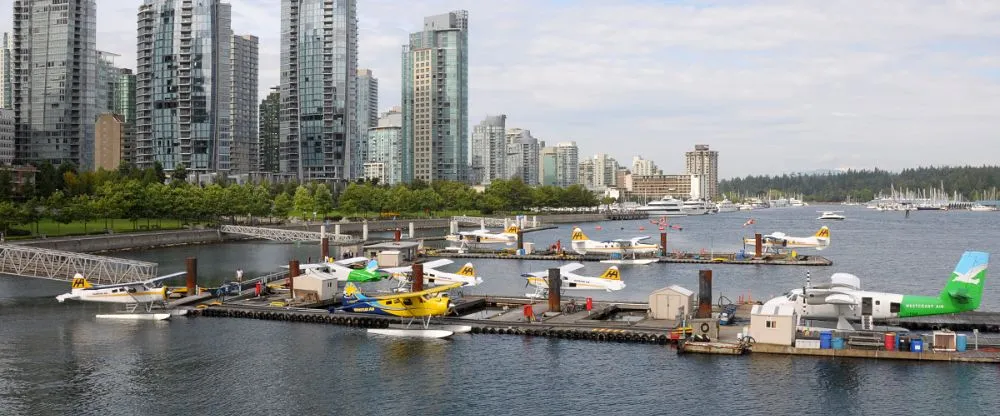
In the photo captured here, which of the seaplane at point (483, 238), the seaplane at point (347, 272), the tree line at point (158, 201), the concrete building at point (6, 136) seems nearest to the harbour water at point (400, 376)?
the seaplane at point (347, 272)

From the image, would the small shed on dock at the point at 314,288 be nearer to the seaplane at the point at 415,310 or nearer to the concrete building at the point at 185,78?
the seaplane at the point at 415,310

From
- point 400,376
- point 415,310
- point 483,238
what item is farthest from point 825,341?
point 483,238

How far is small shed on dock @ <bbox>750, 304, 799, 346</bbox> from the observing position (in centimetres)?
3828

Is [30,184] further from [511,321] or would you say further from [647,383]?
[647,383]

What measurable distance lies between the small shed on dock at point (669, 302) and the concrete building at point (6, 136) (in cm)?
17179

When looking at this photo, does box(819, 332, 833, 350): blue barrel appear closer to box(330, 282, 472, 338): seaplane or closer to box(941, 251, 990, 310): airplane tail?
box(941, 251, 990, 310): airplane tail

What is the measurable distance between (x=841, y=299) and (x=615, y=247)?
165 feet

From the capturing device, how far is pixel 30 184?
12650 centimetres

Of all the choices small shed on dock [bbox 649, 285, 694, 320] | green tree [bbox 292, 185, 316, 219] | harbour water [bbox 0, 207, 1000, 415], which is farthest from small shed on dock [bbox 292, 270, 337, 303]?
green tree [bbox 292, 185, 316, 219]

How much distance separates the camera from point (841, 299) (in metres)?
40.9

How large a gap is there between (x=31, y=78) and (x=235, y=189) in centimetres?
8092

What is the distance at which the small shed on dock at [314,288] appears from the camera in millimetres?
53969

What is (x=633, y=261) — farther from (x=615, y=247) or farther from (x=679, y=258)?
(x=615, y=247)

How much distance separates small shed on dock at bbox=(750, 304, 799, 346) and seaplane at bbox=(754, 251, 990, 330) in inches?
55.9
